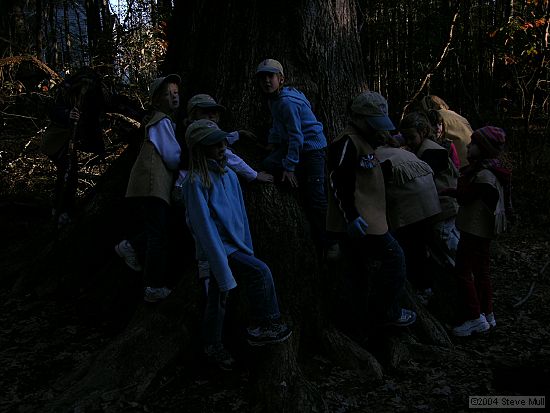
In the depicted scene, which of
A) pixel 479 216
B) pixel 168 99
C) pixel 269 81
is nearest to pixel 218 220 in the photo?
pixel 269 81

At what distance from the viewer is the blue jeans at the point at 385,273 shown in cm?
371

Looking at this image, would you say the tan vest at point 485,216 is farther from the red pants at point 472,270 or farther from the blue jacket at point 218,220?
the blue jacket at point 218,220

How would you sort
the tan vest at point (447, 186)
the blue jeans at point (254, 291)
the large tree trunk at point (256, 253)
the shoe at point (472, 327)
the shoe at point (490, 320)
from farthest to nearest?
the tan vest at point (447, 186), the shoe at point (490, 320), the shoe at point (472, 327), the large tree trunk at point (256, 253), the blue jeans at point (254, 291)

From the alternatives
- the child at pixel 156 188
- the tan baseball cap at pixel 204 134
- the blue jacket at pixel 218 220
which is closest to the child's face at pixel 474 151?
the blue jacket at pixel 218 220

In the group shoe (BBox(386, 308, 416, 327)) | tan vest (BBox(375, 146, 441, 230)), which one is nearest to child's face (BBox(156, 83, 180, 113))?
tan vest (BBox(375, 146, 441, 230))

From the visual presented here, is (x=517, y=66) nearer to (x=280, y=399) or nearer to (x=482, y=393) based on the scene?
(x=482, y=393)

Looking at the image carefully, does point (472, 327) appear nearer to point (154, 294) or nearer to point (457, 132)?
point (457, 132)

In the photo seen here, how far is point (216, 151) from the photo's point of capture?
339 centimetres

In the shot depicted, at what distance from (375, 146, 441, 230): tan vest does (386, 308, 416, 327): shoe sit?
2.65 feet

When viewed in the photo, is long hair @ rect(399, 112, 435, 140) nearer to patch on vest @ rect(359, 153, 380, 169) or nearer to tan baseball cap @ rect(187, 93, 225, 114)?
patch on vest @ rect(359, 153, 380, 169)

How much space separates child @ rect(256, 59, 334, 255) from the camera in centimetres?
389

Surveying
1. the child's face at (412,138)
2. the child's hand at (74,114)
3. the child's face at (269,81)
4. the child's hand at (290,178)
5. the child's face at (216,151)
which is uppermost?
the child's face at (269,81)

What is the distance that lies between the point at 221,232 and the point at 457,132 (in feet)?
10.8

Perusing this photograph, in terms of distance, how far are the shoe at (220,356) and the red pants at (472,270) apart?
1.90 meters
